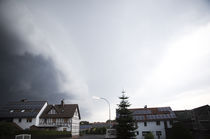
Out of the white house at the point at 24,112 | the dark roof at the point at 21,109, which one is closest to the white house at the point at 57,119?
the white house at the point at 24,112

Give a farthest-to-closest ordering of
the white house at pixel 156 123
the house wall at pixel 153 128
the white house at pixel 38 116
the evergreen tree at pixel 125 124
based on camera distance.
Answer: the white house at pixel 38 116
the white house at pixel 156 123
the house wall at pixel 153 128
the evergreen tree at pixel 125 124

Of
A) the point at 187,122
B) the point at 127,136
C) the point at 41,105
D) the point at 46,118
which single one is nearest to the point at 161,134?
the point at 187,122

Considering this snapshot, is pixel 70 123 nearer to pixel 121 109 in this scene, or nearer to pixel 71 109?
pixel 71 109

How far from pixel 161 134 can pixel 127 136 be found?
58.0 feet

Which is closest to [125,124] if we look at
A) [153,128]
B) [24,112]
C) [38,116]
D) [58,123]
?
[153,128]

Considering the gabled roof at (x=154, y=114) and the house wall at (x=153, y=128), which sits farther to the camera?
the gabled roof at (x=154, y=114)

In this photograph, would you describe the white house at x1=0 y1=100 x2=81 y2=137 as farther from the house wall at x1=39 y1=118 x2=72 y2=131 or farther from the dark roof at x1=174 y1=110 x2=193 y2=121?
the dark roof at x1=174 y1=110 x2=193 y2=121

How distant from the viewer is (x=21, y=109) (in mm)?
43219

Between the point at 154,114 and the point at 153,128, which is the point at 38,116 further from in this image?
the point at 154,114

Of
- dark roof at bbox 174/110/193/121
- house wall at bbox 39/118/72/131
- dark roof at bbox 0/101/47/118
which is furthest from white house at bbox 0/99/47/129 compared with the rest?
dark roof at bbox 174/110/193/121

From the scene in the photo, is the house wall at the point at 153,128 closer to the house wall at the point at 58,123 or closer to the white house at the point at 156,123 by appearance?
the white house at the point at 156,123

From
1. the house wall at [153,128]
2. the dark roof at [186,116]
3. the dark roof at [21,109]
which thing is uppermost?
the dark roof at [21,109]

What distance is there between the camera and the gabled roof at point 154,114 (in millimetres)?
36325

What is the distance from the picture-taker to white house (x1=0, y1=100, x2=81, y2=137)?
40.3 m
